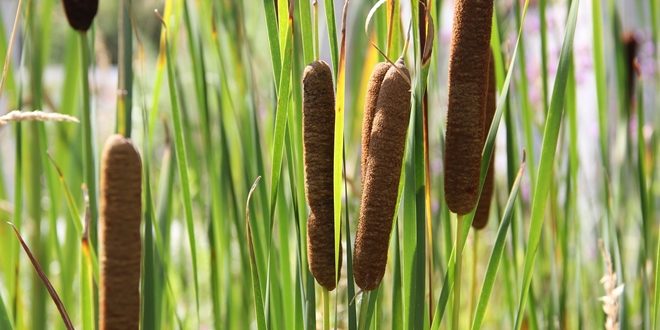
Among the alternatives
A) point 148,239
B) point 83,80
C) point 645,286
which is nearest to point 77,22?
point 83,80

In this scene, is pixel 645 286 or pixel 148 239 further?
pixel 645 286

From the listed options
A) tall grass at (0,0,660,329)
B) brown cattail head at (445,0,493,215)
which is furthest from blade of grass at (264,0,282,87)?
brown cattail head at (445,0,493,215)

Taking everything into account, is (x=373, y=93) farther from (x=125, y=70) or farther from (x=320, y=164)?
(x=125, y=70)

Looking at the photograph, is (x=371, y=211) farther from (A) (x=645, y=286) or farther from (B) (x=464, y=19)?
(A) (x=645, y=286)

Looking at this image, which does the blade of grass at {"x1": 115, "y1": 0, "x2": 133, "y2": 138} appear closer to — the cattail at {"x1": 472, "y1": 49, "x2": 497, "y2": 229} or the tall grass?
the tall grass

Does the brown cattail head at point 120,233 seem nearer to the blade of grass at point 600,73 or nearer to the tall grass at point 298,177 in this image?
the tall grass at point 298,177

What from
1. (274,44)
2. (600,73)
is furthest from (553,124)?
(600,73)

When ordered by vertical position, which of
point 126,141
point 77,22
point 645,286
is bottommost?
point 645,286
